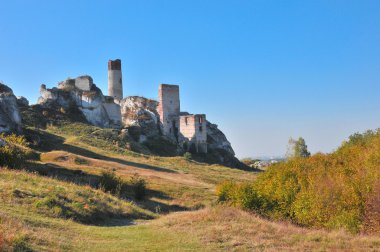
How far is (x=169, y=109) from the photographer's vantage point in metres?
71.1

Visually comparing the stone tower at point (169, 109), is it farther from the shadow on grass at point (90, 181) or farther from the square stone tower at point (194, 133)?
the shadow on grass at point (90, 181)

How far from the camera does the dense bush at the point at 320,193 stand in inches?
887

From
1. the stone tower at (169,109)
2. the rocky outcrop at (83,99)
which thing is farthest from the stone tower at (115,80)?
the stone tower at (169,109)

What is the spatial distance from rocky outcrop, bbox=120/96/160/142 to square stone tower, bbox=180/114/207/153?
4.66m

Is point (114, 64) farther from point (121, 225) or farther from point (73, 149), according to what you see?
point (121, 225)

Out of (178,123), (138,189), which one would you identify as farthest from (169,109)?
(138,189)

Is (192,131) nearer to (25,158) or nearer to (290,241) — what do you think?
(25,158)

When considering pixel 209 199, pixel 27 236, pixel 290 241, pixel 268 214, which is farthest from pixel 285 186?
pixel 27 236

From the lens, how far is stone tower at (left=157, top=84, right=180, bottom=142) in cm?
6972

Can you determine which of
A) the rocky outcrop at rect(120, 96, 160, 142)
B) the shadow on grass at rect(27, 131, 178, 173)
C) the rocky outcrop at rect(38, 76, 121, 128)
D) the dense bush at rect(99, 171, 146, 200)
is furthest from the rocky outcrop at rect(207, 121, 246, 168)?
the dense bush at rect(99, 171, 146, 200)

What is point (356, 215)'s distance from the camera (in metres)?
22.3

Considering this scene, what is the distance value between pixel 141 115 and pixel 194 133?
9233 mm

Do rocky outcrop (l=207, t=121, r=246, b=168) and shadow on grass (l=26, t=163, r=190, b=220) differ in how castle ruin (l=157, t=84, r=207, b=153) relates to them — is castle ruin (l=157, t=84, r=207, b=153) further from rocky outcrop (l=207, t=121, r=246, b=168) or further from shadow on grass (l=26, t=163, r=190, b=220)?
shadow on grass (l=26, t=163, r=190, b=220)

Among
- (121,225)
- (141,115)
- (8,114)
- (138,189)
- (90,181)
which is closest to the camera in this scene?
(121,225)
